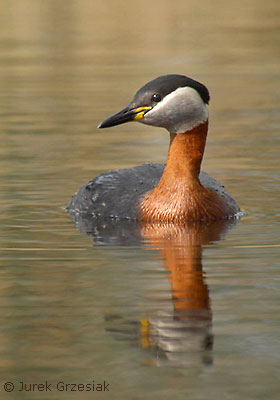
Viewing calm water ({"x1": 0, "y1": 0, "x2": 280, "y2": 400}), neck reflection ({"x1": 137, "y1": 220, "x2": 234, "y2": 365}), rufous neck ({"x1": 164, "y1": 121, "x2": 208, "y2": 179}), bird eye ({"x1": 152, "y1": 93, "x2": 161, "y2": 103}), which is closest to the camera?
calm water ({"x1": 0, "y1": 0, "x2": 280, "y2": 400})

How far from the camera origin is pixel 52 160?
14.4 meters

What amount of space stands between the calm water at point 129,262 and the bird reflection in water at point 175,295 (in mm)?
14

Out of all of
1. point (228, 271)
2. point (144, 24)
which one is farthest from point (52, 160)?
point (144, 24)

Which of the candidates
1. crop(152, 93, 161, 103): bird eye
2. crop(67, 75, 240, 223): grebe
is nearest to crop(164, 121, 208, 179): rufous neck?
crop(67, 75, 240, 223): grebe

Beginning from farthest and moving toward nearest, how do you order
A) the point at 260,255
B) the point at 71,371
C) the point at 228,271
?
the point at 260,255, the point at 228,271, the point at 71,371

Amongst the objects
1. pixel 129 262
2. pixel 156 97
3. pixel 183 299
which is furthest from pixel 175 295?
pixel 156 97

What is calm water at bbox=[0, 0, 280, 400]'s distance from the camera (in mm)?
6855

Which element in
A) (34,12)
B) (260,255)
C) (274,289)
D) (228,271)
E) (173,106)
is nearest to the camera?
(274,289)

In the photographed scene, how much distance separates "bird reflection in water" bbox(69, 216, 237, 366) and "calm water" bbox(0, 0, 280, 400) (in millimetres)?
14

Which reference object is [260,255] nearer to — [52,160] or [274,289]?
[274,289]

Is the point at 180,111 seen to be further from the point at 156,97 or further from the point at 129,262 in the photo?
the point at 129,262

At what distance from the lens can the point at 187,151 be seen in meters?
11.3

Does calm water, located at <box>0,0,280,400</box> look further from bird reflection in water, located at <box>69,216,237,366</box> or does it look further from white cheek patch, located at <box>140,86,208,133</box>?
white cheek patch, located at <box>140,86,208,133</box>

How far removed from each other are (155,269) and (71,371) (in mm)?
2541
